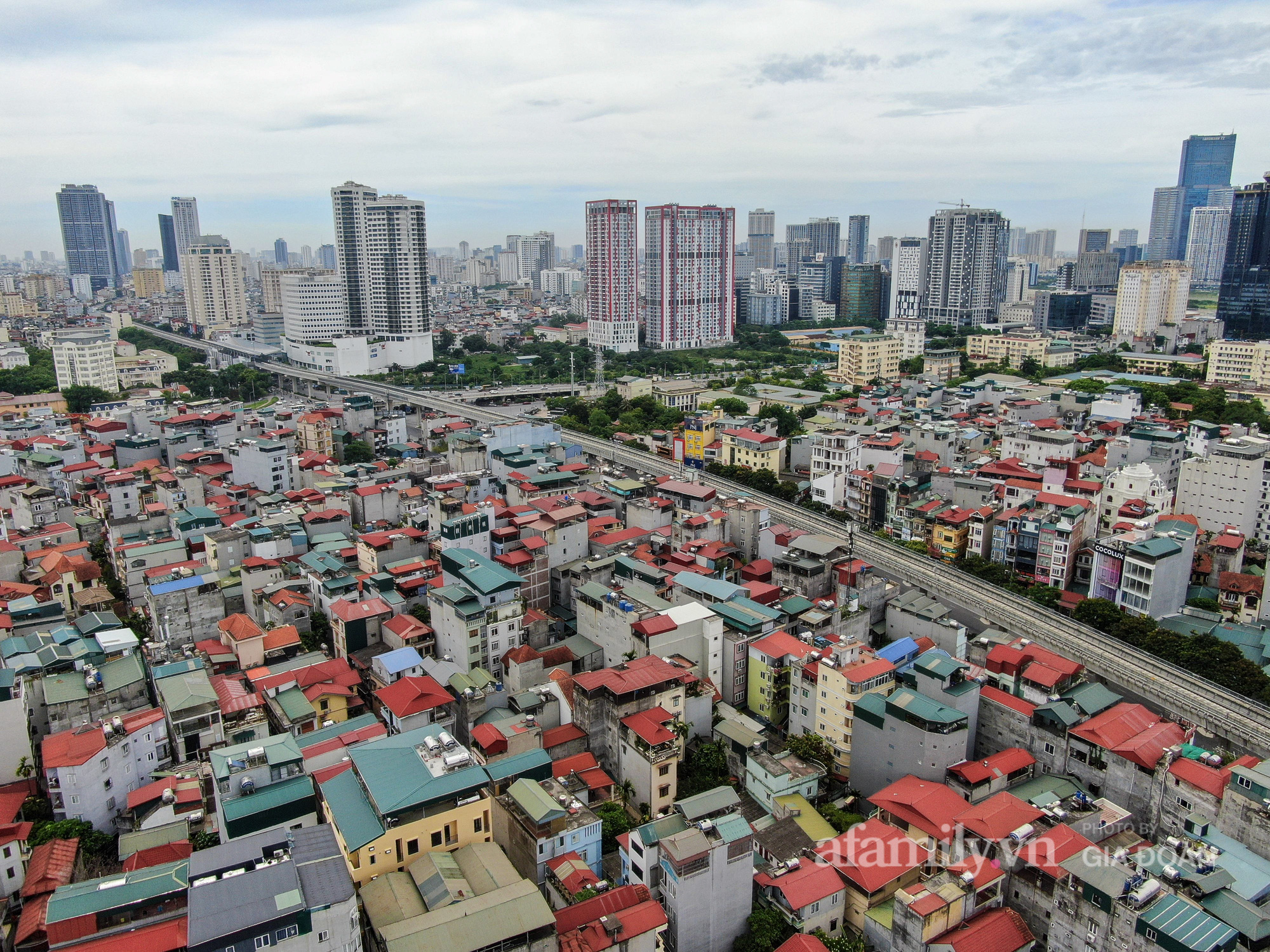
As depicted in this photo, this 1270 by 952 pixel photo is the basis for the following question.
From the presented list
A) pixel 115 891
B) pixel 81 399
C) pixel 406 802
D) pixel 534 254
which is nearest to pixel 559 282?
pixel 534 254

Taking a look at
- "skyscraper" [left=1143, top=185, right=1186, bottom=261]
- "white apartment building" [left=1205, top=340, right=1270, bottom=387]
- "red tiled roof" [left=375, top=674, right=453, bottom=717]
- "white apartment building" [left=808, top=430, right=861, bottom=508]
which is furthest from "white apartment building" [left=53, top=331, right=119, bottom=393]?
"skyscraper" [left=1143, top=185, right=1186, bottom=261]

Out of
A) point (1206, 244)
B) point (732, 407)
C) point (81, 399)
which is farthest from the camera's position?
point (1206, 244)

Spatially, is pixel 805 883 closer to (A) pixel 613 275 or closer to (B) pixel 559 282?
(A) pixel 613 275

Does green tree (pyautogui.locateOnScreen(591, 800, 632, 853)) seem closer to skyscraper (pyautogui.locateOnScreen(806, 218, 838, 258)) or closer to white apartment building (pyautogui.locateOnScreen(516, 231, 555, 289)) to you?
skyscraper (pyautogui.locateOnScreen(806, 218, 838, 258))

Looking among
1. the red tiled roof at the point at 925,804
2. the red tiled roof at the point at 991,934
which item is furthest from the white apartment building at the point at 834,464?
the red tiled roof at the point at 991,934

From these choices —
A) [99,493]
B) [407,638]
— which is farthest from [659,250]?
[407,638]

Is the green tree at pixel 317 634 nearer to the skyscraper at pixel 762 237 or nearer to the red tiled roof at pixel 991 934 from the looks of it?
the red tiled roof at pixel 991 934

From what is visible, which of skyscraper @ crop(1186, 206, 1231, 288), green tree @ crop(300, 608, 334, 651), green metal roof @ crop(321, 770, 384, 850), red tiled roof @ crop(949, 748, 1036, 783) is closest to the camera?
green metal roof @ crop(321, 770, 384, 850)
